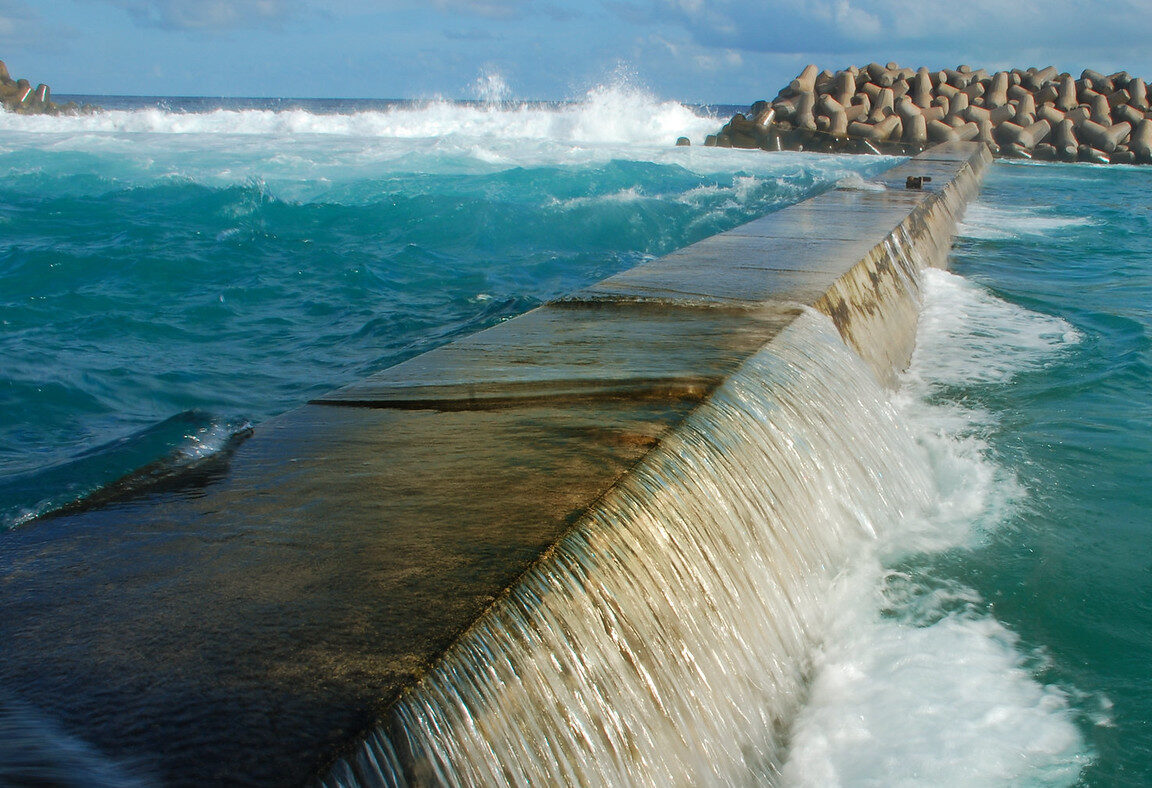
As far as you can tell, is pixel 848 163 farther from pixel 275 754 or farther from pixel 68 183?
pixel 275 754

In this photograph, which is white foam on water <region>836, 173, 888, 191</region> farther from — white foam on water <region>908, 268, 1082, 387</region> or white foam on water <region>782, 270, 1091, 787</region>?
white foam on water <region>782, 270, 1091, 787</region>

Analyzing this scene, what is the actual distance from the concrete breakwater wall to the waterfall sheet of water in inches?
1726

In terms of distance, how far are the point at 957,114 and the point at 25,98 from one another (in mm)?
38187

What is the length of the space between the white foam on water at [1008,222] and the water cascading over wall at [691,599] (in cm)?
739

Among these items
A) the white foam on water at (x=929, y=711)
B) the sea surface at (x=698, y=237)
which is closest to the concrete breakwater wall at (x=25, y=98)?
the sea surface at (x=698, y=237)

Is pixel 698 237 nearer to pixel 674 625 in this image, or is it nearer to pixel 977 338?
pixel 977 338

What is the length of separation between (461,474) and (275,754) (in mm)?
1103

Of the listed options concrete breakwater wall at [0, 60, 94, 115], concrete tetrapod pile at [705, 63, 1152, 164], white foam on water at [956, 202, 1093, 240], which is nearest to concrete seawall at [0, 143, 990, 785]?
white foam on water at [956, 202, 1093, 240]

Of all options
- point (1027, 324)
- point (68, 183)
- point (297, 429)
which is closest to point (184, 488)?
point (297, 429)

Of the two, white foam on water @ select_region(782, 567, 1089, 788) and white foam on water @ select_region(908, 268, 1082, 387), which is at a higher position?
white foam on water @ select_region(908, 268, 1082, 387)

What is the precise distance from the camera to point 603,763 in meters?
1.78

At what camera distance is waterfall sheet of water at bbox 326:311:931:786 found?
1596 millimetres

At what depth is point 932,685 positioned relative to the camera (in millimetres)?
2604

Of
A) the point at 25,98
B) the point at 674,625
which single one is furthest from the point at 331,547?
the point at 25,98
